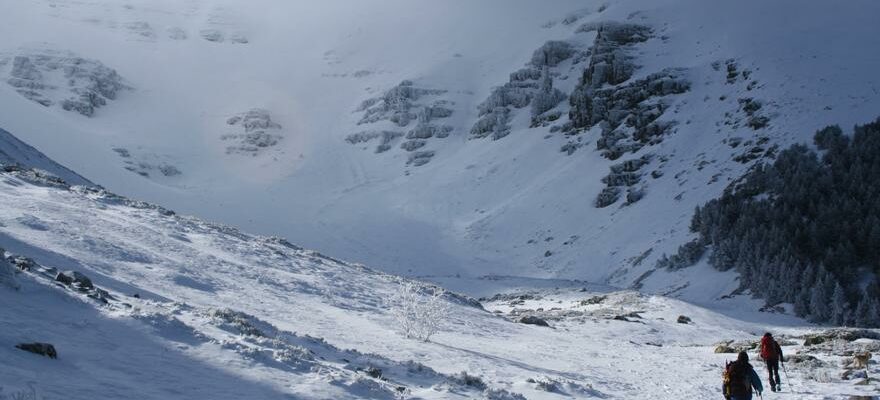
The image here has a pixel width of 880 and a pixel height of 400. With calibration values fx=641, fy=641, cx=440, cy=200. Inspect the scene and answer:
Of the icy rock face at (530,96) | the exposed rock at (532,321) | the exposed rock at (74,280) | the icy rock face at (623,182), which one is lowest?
the exposed rock at (532,321)

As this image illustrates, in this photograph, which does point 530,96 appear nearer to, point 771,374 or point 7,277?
point 771,374

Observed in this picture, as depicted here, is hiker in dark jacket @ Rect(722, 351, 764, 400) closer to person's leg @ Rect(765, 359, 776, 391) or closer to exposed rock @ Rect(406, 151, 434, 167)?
person's leg @ Rect(765, 359, 776, 391)

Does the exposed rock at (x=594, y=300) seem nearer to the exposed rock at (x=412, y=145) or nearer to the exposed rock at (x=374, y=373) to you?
the exposed rock at (x=374, y=373)

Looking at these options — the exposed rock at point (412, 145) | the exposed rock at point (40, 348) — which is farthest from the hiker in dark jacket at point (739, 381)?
the exposed rock at point (412, 145)

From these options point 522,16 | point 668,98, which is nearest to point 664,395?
point 668,98

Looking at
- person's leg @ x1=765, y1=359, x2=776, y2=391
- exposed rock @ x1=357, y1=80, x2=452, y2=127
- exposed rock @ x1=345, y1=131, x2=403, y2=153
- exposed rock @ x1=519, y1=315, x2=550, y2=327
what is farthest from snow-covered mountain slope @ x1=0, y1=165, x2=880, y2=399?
exposed rock @ x1=357, y1=80, x2=452, y2=127

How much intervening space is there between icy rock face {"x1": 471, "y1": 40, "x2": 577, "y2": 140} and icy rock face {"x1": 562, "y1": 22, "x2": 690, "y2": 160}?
5.97 meters

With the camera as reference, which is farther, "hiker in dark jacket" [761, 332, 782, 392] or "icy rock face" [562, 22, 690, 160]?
"icy rock face" [562, 22, 690, 160]

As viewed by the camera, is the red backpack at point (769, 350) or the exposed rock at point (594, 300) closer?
Answer: the red backpack at point (769, 350)

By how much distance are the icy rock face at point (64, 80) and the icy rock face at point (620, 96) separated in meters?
83.3

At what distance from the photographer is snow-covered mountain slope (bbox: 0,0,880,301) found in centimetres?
6075

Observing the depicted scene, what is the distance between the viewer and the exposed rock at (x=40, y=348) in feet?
27.8

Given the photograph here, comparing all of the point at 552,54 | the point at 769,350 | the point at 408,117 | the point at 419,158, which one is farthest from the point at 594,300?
the point at 552,54

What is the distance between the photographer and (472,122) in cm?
10738
